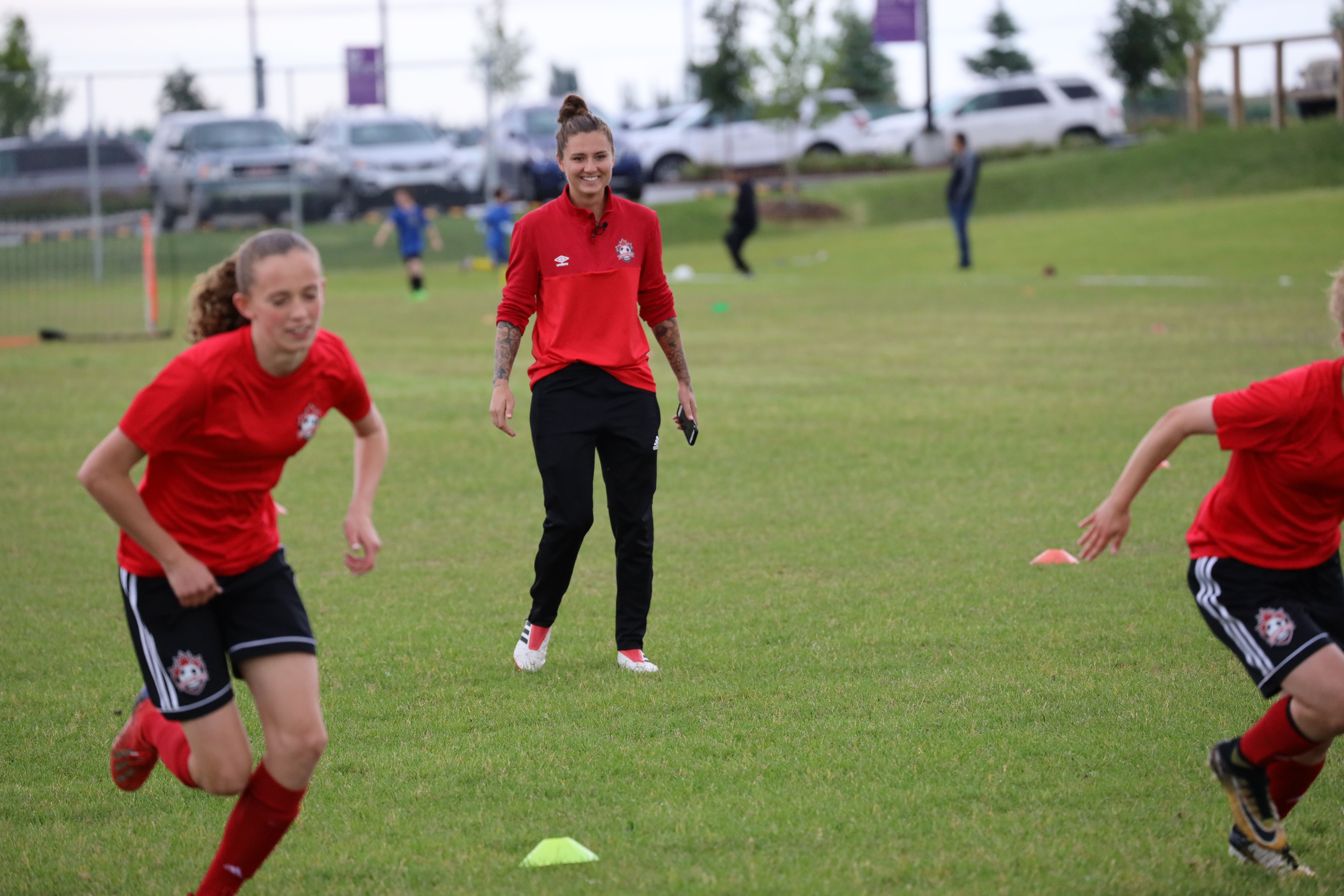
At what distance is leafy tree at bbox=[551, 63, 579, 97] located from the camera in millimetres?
57500

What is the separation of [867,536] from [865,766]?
12.2ft

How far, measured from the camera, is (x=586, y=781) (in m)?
4.66

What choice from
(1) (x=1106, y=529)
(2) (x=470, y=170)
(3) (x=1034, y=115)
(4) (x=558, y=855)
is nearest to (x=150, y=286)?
(2) (x=470, y=170)

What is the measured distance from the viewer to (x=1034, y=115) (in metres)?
39.1

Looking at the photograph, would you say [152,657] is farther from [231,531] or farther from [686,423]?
[686,423]

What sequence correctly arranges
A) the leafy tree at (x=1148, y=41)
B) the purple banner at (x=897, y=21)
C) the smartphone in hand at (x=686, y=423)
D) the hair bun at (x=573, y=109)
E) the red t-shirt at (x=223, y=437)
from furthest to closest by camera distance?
the leafy tree at (x=1148, y=41)
the purple banner at (x=897, y=21)
the smartphone in hand at (x=686, y=423)
the hair bun at (x=573, y=109)
the red t-shirt at (x=223, y=437)

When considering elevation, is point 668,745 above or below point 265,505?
below

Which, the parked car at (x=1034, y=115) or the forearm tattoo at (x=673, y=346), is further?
the parked car at (x=1034, y=115)

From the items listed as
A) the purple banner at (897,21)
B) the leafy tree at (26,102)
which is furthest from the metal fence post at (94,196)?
the purple banner at (897,21)

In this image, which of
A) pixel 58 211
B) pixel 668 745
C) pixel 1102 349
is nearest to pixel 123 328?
pixel 58 211

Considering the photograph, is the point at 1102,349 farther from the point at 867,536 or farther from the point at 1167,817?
the point at 1167,817

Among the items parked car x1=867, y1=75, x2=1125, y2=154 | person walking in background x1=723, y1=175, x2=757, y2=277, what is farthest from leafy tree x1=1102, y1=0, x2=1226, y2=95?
person walking in background x1=723, y1=175, x2=757, y2=277

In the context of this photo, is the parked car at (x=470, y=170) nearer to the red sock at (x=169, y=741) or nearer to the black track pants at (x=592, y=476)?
the black track pants at (x=592, y=476)

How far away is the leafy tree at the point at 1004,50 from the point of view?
224 feet
